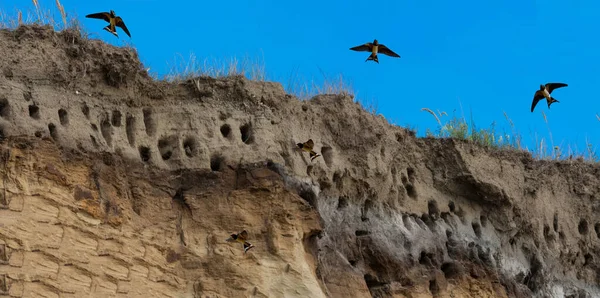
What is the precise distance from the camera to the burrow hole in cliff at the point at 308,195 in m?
11.1

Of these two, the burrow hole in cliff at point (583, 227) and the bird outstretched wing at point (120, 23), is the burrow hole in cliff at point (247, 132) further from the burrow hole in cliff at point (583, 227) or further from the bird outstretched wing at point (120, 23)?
the burrow hole in cliff at point (583, 227)

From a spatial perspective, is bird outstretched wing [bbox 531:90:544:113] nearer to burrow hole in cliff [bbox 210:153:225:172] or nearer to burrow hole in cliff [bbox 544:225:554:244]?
burrow hole in cliff [bbox 544:225:554:244]

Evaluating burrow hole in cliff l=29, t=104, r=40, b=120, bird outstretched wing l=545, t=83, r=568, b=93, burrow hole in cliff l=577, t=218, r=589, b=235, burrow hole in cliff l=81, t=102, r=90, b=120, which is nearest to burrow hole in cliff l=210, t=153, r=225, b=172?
burrow hole in cliff l=81, t=102, r=90, b=120

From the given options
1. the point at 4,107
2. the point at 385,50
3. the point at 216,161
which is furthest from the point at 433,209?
the point at 4,107

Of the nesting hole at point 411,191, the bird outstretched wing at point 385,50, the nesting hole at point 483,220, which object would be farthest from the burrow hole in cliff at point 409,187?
the bird outstretched wing at point 385,50

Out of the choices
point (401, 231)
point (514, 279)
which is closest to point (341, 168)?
point (401, 231)

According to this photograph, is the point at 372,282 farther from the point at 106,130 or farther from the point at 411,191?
the point at 106,130

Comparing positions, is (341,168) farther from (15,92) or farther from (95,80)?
(15,92)

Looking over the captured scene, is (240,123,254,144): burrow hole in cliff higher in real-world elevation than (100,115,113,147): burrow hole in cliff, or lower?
higher

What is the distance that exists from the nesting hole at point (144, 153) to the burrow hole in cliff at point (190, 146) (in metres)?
0.41

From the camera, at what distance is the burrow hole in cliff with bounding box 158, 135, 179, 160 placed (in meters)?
10.8

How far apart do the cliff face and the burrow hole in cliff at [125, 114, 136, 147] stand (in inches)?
1.1

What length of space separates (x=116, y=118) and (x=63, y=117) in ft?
2.20

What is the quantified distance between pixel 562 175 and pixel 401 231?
355 centimetres
